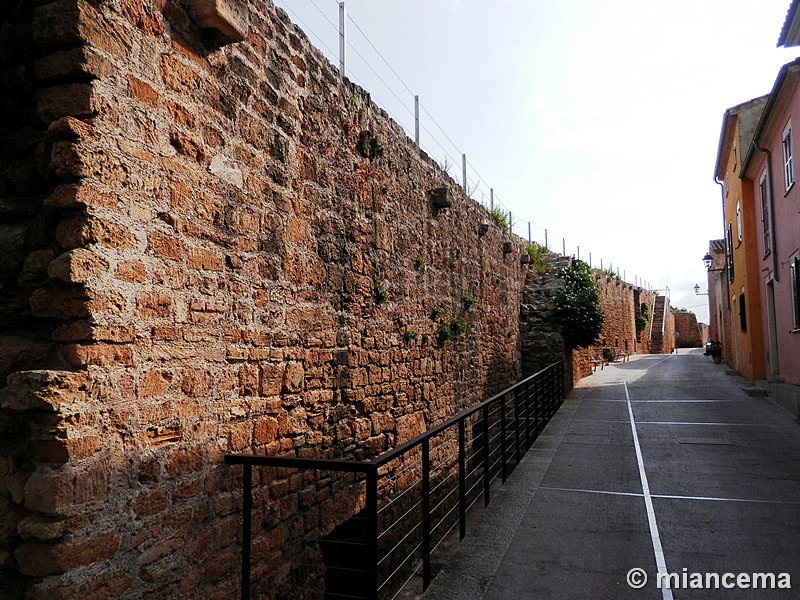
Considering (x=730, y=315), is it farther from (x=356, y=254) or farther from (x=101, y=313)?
(x=101, y=313)

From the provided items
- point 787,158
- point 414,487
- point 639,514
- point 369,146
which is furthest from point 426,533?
point 787,158

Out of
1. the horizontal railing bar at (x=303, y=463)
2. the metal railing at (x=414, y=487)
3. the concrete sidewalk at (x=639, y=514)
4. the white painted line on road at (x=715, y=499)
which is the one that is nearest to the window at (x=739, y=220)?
the metal railing at (x=414, y=487)

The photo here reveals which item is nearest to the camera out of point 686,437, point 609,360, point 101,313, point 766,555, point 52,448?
point 52,448

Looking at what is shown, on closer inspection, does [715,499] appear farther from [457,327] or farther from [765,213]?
[765,213]

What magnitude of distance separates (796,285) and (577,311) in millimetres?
4035

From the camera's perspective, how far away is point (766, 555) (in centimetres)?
413

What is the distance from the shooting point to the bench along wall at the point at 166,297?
2.54 m

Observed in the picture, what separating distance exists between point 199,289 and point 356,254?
83.7 inches

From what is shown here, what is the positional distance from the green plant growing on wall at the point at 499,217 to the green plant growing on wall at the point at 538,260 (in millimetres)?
1961

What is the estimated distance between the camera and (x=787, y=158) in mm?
10383

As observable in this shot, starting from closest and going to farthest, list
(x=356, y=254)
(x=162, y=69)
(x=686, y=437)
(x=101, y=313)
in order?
(x=101, y=313), (x=162, y=69), (x=356, y=254), (x=686, y=437)

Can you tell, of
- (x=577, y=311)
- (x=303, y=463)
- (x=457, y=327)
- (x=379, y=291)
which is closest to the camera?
(x=303, y=463)

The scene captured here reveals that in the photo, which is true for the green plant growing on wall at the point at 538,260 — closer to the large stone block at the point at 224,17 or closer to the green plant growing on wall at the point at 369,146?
the green plant growing on wall at the point at 369,146

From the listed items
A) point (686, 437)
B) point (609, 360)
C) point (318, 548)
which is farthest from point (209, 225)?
point (609, 360)
